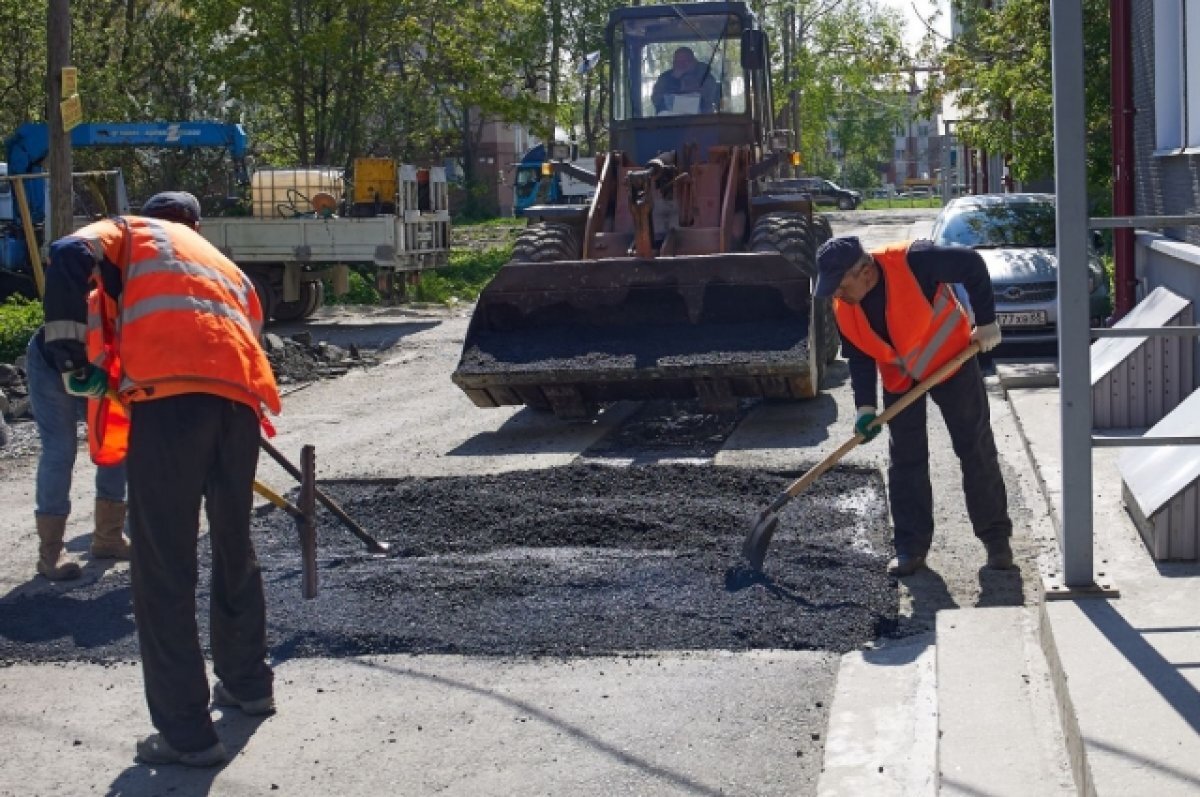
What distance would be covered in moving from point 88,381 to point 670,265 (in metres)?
6.53

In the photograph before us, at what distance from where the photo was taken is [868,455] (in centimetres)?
997

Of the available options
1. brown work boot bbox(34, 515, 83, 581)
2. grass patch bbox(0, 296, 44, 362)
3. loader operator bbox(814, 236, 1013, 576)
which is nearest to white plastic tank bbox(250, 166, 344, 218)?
grass patch bbox(0, 296, 44, 362)

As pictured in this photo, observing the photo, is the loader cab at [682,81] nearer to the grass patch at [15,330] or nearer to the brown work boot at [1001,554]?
the grass patch at [15,330]

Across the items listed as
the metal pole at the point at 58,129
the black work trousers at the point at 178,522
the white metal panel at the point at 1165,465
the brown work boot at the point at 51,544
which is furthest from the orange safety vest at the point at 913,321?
the metal pole at the point at 58,129

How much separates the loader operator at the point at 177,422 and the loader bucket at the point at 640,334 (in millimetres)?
5522

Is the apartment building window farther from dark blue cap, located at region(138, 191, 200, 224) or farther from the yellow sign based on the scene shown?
the yellow sign

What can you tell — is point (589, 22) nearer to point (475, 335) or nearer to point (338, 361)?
point (338, 361)

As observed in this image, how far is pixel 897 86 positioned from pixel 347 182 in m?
7.95

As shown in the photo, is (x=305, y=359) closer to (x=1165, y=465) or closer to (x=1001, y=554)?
(x=1001, y=554)

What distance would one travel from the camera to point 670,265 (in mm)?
11688

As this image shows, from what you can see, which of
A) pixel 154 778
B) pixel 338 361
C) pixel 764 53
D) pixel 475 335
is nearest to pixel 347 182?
pixel 338 361

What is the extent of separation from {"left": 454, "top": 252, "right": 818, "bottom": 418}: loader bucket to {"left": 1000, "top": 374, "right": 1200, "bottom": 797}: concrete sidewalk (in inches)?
176

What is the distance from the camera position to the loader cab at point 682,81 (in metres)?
14.4

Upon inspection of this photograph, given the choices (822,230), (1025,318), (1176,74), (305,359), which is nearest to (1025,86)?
(822,230)
